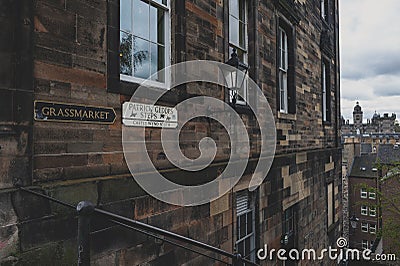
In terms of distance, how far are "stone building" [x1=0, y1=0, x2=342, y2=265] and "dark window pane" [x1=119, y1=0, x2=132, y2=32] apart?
12 millimetres

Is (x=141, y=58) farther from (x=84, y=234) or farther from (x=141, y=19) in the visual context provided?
(x=84, y=234)

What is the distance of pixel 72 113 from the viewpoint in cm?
297

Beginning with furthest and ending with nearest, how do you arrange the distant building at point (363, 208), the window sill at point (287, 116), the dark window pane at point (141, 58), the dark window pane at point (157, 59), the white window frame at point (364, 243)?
1. the white window frame at point (364, 243)
2. the distant building at point (363, 208)
3. the window sill at point (287, 116)
4. the dark window pane at point (157, 59)
5. the dark window pane at point (141, 58)

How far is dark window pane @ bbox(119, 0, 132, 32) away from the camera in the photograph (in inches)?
145

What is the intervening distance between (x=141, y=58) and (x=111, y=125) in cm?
101

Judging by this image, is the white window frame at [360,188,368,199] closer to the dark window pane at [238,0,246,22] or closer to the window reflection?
the dark window pane at [238,0,246,22]

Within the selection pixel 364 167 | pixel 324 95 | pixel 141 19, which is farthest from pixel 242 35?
pixel 364 167

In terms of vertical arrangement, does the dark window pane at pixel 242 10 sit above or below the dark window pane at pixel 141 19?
above

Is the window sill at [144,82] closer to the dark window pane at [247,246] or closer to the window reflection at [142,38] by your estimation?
the window reflection at [142,38]

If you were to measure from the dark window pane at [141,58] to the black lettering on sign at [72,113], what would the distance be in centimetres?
73

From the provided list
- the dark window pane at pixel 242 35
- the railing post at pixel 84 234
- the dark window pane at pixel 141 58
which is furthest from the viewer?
the dark window pane at pixel 242 35

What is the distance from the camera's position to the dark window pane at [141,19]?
12.7ft

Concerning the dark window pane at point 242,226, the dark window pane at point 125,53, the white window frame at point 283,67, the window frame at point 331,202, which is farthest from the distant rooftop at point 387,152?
the dark window pane at point 125,53

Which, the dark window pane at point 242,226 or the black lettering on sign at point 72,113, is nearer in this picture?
the black lettering on sign at point 72,113
